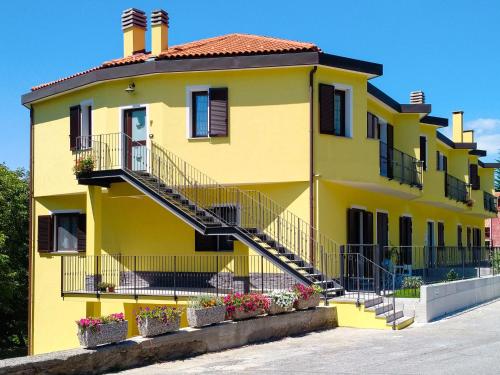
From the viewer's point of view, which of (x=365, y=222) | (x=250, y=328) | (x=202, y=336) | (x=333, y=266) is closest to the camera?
(x=202, y=336)

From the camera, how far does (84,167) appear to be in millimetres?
21656

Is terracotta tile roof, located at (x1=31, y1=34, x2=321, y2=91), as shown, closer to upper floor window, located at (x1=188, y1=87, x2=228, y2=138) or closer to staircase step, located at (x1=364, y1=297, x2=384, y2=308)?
upper floor window, located at (x1=188, y1=87, x2=228, y2=138)

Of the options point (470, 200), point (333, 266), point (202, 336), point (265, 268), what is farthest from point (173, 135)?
point (470, 200)

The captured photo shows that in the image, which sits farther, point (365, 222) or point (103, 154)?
point (365, 222)

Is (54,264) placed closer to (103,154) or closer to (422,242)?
(103,154)

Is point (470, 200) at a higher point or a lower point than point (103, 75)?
lower

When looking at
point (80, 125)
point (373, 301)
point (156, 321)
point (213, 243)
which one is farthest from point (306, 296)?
point (80, 125)

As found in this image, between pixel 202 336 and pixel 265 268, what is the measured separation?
300 inches

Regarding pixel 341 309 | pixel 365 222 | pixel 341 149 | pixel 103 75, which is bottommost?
pixel 341 309

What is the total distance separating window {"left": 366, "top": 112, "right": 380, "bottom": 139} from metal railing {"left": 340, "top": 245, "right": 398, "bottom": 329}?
6.14 metres

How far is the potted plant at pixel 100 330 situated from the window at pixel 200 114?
1067 cm

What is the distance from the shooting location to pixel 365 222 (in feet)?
79.2

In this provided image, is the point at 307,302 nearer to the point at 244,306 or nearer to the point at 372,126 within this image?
the point at 244,306

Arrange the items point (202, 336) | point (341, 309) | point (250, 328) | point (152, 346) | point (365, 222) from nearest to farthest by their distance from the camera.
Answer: point (152, 346)
point (202, 336)
point (250, 328)
point (341, 309)
point (365, 222)
